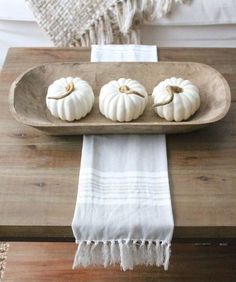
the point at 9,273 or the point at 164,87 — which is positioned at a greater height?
the point at 164,87

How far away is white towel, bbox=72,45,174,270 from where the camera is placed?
568mm

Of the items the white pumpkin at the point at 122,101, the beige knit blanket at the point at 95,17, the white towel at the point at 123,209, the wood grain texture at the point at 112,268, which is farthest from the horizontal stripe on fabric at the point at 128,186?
the beige knit blanket at the point at 95,17

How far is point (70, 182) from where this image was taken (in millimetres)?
615

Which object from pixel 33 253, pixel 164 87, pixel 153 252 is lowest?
pixel 33 253

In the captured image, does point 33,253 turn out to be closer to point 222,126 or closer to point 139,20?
point 222,126

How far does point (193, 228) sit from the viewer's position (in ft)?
1.85

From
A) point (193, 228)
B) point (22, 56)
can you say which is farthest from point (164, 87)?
point (22, 56)

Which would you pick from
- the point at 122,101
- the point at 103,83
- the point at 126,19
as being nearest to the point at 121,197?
the point at 122,101

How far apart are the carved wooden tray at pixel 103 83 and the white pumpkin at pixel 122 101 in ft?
0.06

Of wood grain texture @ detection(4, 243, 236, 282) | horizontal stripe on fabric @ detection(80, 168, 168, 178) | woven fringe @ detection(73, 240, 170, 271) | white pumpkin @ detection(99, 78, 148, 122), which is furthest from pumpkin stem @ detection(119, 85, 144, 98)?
wood grain texture @ detection(4, 243, 236, 282)

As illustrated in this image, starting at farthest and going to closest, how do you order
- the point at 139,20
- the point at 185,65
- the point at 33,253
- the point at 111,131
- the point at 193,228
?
the point at 139,20 < the point at 33,253 < the point at 185,65 < the point at 111,131 < the point at 193,228

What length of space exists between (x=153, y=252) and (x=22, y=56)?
1.70ft

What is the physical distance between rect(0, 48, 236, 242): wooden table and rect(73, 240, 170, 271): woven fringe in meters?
0.03

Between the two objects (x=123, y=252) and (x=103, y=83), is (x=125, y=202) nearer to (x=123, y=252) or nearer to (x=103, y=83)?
(x=123, y=252)
